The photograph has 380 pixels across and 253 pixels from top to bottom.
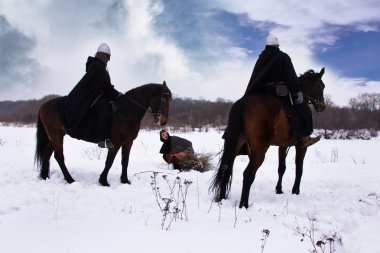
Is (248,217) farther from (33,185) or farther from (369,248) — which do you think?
(33,185)

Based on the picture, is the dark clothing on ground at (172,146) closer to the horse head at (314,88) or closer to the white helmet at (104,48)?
the white helmet at (104,48)

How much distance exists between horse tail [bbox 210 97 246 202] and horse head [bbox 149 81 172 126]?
1.64 metres

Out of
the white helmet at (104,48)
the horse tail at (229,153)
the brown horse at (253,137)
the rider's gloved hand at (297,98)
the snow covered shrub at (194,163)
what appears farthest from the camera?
the snow covered shrub at (194,163)

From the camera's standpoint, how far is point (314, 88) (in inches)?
277

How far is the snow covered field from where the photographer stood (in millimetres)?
3533

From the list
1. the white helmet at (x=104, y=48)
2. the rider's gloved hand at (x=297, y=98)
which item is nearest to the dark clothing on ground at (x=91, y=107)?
the white helmet at (x=104, y=48)

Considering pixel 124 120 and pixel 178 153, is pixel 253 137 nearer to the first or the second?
pixel 124 120

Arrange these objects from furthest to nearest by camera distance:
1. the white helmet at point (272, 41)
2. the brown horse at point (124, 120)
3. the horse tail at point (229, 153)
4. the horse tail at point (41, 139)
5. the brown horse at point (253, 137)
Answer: the horse tail at point (41, 139)
the brown horse at point (124, 120)
the white helmet at point (272, 41)
the horse tail at point (229, 153)
the brown horse at point (253, 137)

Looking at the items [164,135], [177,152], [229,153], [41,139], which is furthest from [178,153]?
[229,153]

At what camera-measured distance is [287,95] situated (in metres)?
5.96

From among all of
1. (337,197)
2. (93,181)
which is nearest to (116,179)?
(93,181)

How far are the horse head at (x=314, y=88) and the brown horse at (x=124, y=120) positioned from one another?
8.23 feet

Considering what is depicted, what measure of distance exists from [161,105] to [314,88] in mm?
2826

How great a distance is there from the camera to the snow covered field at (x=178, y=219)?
3.53m
